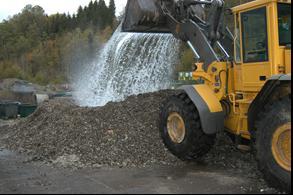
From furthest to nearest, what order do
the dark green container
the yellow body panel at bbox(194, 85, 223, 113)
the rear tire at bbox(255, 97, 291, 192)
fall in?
the dark green container → the yellow body panel at bbox(194, 85, 223, 113) → the rear tire at bbox(255, 97, 291, 192)

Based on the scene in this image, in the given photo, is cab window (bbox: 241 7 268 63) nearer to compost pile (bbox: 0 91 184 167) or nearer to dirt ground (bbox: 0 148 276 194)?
dirt ground (bbox: 0 148 276 194)

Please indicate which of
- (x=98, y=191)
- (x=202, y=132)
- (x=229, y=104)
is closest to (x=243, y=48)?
(x=229, y=104)

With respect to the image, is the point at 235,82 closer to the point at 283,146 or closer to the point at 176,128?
the point at 176,128

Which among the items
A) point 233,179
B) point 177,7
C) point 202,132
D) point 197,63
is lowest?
point 233,179

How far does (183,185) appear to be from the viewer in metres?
7.67

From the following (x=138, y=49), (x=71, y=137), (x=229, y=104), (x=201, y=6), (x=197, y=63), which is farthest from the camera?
(x=138, y=49)

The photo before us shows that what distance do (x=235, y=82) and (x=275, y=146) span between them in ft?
6.50

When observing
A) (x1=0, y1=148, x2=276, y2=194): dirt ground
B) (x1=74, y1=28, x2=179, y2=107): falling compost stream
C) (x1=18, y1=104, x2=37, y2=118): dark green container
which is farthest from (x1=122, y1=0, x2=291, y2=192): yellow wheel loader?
(x1=18, y1=104, x2=37, y2=118): dark green container

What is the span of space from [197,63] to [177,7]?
5.81ft

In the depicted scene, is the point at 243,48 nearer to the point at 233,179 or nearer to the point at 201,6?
the point at 233,179

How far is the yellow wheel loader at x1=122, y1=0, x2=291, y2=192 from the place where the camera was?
7.07m

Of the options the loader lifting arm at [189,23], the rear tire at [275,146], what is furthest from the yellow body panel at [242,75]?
the rear tire at [275,146]

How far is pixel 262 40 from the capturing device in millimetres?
7859

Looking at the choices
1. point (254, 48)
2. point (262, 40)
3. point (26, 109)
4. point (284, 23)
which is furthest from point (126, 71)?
point (284, 23)
